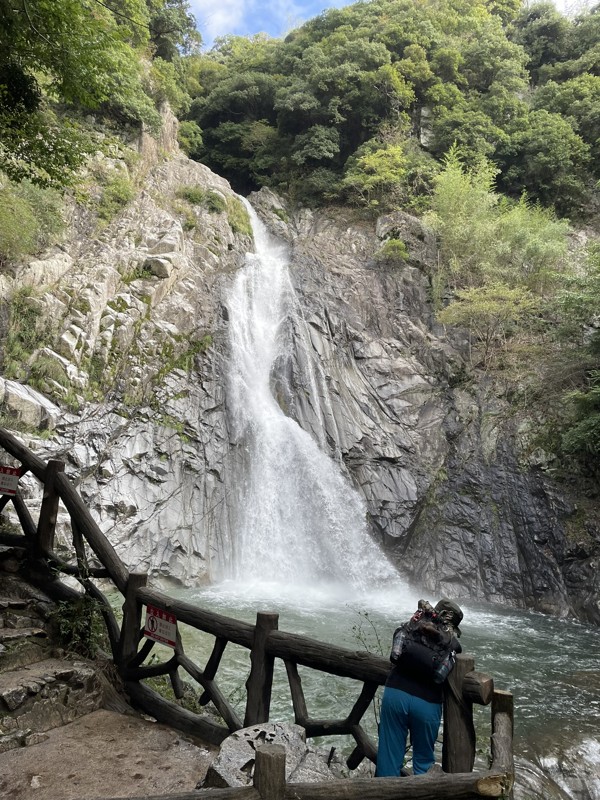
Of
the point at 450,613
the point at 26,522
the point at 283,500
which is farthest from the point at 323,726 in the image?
the point at 283,500

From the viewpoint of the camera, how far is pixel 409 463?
47.2 ft

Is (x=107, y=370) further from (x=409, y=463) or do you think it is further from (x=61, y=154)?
(x=409, y=463)

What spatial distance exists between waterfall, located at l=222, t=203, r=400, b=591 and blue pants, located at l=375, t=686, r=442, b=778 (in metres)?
9.01

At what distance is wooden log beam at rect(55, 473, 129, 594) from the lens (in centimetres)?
459

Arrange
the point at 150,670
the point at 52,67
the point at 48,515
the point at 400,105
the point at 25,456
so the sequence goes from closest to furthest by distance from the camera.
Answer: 1. the point at 150,670
2. the point at 48,515
3. the point at 25,456
4. the point at 52,67
5. the point at 400,105

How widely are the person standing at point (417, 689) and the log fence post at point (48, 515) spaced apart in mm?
3645

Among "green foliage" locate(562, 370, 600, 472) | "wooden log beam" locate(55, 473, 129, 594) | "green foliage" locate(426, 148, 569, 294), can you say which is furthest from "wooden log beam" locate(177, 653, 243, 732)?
"green foliage" locate(426, 148, 569, 294)

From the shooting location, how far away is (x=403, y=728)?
317 centimetres

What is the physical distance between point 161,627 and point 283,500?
29.8ft

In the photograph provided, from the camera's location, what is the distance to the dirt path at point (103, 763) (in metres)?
3.09

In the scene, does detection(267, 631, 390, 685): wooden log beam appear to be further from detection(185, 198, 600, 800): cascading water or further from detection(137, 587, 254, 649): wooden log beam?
detection(185, 198, 600, 800): cascading water

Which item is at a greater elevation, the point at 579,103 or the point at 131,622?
the point at 579,103

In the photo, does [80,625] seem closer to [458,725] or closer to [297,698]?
[297,698]

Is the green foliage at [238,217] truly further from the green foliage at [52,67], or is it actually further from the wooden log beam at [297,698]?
the wooden log beam at [297,698]
